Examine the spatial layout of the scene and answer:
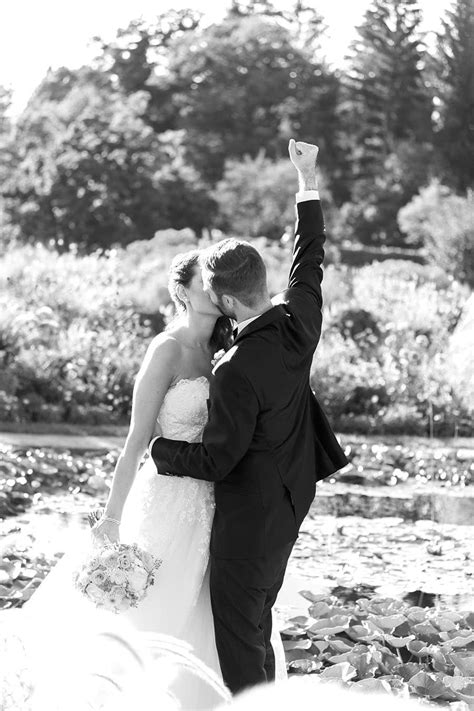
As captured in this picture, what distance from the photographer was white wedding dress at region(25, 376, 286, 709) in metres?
2.89

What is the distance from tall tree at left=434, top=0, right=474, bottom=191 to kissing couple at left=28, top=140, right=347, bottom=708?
42550 millimetres

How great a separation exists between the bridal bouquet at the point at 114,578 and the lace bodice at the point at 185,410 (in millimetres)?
356

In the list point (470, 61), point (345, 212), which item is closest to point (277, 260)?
point (345, 212)

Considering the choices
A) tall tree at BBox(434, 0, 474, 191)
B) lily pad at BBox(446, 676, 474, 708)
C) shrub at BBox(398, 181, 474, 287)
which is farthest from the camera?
tall tree at BBox(434, 0, 474, 191)

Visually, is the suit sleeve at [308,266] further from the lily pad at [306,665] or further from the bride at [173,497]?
the lily pad at [306,665]

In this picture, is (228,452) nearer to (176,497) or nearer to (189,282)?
(176,497)

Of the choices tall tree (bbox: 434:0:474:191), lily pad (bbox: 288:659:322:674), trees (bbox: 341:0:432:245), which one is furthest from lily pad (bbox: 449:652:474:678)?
tall tree (bbox: 434:0:474:191)

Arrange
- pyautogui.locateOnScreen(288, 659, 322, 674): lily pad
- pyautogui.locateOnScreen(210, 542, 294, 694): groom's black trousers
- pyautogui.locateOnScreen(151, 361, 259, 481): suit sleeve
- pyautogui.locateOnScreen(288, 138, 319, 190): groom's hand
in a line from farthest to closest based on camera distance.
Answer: pyautogui.locateOnScreen(288, 659, 322, 674): lily pad < pyautogui.locateOnScreen(288, 138, 319, 190): groom's hand < pyautogui.locateOnScreen(210, 542, 294, 694): groom's black trousers < pyautogui.locateOnScreen(151, 361, 259, 481): suit sleeve

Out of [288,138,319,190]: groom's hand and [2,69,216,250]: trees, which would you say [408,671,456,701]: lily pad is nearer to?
[288,138,319,190]: groom's hand

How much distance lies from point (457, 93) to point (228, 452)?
46915mm

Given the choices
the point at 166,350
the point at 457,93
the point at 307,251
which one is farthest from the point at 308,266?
the point at 457,93

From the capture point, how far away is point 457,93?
4709 centimetres

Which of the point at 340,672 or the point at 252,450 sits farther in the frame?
the point at 340,672

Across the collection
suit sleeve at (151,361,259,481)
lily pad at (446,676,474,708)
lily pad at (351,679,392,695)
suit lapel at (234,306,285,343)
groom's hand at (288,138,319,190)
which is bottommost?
lily pad at (446,676,474,708)
